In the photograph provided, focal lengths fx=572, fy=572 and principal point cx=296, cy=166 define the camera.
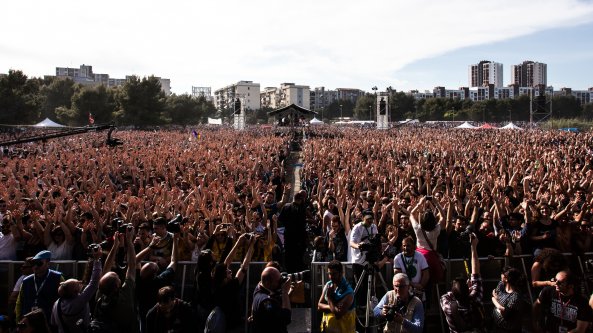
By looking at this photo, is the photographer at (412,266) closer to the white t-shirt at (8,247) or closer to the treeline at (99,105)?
the white t-shirt at (8,247)

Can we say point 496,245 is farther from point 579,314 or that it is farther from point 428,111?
point 428,111

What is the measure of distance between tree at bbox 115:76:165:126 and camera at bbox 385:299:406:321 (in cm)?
6347

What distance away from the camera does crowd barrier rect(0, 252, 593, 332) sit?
6.04 metres

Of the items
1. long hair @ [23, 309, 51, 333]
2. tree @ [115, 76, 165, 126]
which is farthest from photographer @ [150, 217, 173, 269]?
tree @ [115, 76, 165, 126]

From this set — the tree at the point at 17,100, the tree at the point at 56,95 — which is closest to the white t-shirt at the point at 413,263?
the tree at the point at 17,100

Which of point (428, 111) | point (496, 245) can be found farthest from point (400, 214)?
point (428, 111)

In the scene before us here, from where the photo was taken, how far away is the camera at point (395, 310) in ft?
14.9

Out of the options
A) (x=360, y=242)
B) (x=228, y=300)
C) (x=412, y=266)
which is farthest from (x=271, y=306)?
(x=360, y=242)

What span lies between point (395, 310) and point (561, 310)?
1.34 metres

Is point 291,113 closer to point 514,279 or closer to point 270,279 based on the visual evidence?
point 514,279

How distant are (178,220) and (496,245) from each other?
12.0 ft

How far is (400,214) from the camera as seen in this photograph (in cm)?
810

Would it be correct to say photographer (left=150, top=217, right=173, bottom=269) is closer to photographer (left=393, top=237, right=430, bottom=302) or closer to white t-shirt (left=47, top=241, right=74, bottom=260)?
white t-shirt (left=47, top=241, right=74, bottom=260)

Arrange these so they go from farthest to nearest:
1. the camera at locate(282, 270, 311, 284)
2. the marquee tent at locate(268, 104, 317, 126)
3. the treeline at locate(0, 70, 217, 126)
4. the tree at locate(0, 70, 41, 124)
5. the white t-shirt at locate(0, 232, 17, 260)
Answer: the treeline at locate(0, 70, 217, 126)
the tree at locate(0, 70, 41, 124)
the marquee tent at locate(268, 104, 317, 126)
the white t-shirt at locate(0, 232, 17, 260)
the camera at locate(282, 270, 311, 284)
